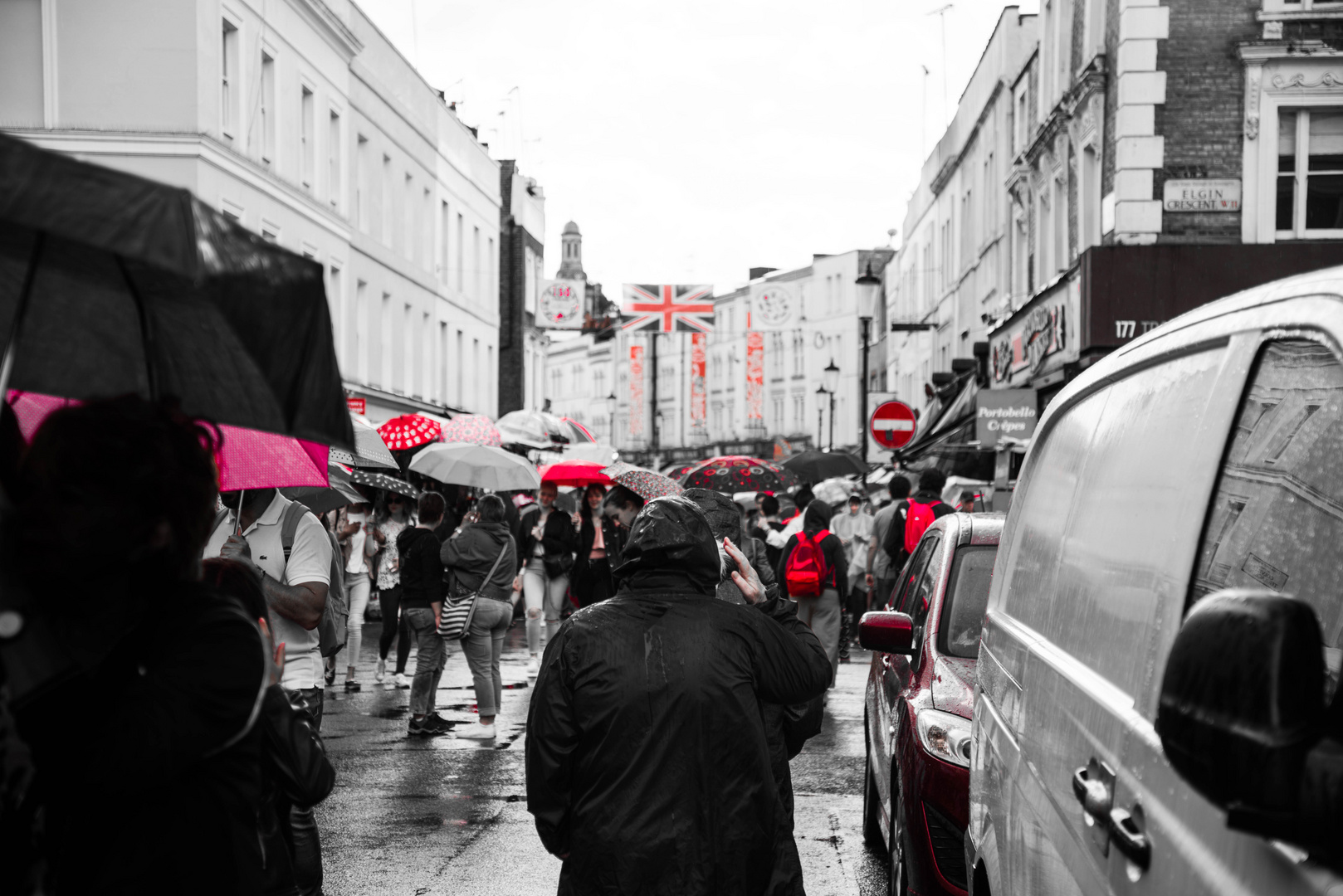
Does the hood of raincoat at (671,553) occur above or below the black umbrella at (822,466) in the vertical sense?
above

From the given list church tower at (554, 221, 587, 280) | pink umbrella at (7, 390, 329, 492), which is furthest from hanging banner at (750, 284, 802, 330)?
church tower at (554, 221, 587, 280)

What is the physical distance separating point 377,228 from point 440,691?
901 inches

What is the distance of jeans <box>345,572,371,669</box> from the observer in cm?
1481

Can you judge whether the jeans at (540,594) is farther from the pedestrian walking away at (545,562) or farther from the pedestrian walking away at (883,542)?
the pedestrian walking away at (883,542)

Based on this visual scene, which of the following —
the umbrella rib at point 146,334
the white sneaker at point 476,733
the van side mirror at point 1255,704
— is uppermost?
the umbrella rib at point 146,334

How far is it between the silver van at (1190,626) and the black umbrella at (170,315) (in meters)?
1.44

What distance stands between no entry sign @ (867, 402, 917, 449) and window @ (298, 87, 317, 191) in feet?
46.9

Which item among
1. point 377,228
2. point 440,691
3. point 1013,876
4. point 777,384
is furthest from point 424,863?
point 777,384

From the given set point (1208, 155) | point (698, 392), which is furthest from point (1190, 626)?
point (698, 392)

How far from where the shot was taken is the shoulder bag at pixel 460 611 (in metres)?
11.8

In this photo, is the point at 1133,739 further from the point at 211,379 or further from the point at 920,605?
the point at 920,605

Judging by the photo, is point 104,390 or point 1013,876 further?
Answer: point 1013,876

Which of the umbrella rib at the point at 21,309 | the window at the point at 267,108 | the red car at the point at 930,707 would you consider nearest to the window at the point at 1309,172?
the red car at the point at 930,707

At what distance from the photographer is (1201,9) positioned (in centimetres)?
1925
